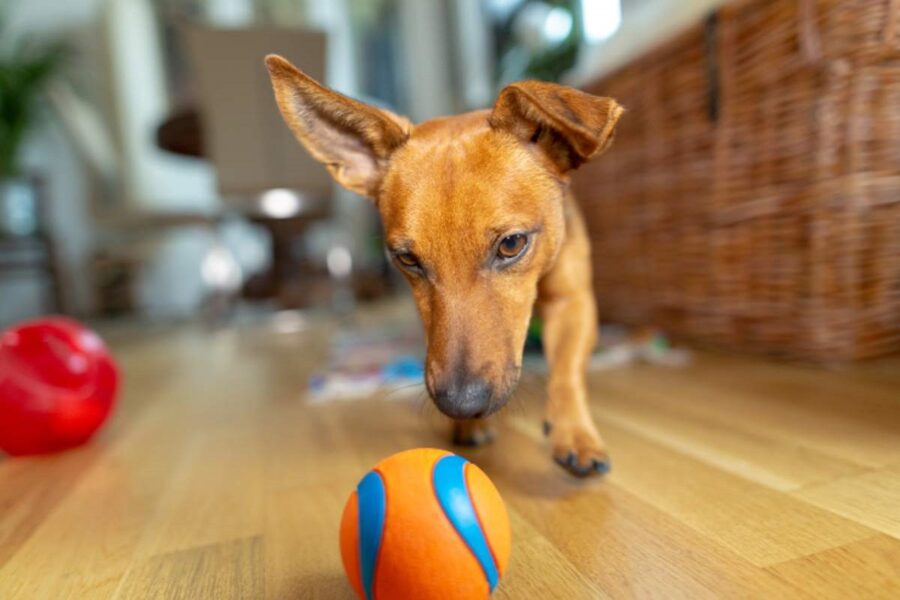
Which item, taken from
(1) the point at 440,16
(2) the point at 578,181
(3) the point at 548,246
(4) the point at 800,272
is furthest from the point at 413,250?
(1) the point at 440,16

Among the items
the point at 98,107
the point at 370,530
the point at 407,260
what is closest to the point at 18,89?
the point at 98,107

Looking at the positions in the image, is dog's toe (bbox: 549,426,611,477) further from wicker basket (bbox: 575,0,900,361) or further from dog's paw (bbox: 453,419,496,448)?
wicker basket (bbox: 575,0,900,361)

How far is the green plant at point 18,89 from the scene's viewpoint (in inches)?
260

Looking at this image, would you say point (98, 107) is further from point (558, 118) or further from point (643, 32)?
point (558, 118)

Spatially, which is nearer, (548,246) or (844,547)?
(844,547)

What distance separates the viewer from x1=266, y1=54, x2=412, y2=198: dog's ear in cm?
127

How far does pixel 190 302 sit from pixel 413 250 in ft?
26.0

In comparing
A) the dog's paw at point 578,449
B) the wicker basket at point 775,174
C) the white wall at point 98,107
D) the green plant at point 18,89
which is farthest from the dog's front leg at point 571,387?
the green plant at point 18,89

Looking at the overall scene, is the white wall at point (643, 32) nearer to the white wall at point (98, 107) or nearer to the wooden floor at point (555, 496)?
the wooden floor at point (555, 496)

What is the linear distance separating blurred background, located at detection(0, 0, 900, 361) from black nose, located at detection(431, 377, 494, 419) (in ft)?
4.49

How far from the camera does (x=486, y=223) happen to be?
114cm

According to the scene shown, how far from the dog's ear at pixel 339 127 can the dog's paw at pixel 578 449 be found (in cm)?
72

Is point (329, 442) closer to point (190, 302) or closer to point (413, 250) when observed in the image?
point (413, 250)

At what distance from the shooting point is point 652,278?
260cm
